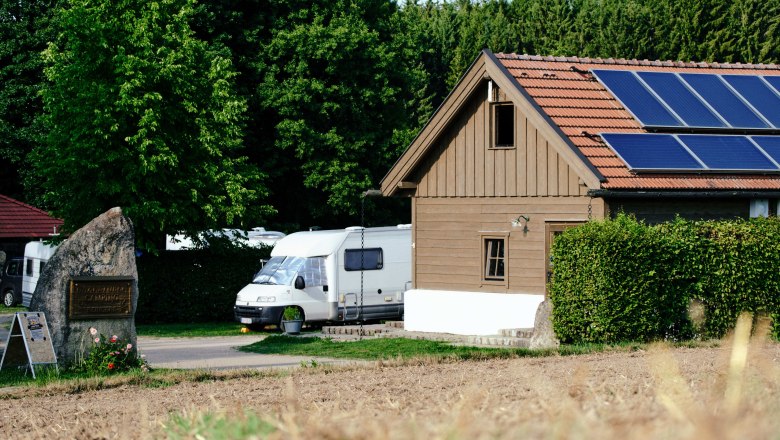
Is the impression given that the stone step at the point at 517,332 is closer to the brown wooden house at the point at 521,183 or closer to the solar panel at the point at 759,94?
the brown wooden house at the point at 521,183

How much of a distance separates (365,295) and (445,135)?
703 cm

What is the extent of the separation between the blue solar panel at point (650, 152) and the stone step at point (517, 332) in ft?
12.8

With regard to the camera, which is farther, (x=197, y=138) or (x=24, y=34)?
(x=24, y=34)

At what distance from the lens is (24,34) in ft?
161

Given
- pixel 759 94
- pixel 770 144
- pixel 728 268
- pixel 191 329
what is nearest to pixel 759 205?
pixel 770 144

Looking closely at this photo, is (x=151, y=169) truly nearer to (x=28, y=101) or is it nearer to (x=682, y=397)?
(x=28, y=101)

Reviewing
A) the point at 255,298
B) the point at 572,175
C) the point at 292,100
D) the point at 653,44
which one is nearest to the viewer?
the point at 572,175

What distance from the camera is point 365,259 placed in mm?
32562

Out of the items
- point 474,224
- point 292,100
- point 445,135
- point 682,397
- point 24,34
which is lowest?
point 682,397

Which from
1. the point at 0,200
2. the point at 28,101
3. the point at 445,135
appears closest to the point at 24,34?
the point at 28,101

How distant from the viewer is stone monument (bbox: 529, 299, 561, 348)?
21.1 metres

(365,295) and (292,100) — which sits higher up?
Answer: (292,100)

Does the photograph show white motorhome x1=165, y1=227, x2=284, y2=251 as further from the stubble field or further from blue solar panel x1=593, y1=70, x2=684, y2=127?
the stubble field

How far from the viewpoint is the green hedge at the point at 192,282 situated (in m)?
34.6
